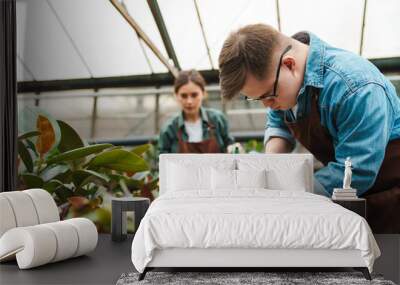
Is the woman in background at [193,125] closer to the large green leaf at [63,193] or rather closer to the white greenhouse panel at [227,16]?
the white greenhouse panel at [227,16]

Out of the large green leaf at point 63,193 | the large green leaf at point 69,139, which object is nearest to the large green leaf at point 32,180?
the large green leaf at point 63,193

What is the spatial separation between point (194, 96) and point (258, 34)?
1.14 meters

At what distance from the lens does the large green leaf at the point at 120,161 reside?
4.96m

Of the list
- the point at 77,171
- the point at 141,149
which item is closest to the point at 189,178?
the point at 141,149

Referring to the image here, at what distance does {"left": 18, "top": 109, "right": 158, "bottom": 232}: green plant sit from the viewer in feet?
16.5

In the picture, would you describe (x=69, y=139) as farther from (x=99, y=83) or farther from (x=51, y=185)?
(x=99, y=83)

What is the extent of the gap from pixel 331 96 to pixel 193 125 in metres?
1.44

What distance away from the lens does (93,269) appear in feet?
12.2

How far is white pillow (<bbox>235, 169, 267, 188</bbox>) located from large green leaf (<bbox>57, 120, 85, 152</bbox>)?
65.6 inches

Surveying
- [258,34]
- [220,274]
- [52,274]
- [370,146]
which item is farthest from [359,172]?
[52,274]

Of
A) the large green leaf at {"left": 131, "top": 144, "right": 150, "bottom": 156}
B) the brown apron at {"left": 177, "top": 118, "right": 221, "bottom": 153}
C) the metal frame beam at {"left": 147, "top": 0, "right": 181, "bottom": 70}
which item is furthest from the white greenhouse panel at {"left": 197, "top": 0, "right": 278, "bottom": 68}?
the large green leaf at {"left": 131, "top": 144, "right": 150, "bottom": 156}

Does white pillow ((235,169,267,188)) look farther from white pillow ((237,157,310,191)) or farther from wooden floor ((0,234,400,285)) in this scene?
wooden floor ((0,234,400,285))

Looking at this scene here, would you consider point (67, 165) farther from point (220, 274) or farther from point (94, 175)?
point (220, 274)

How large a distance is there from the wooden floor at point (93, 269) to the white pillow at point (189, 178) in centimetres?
61
